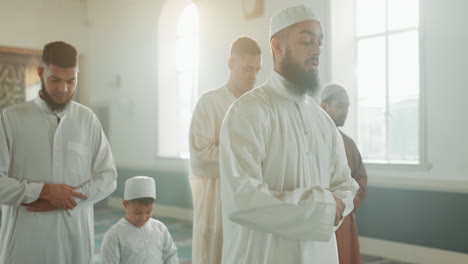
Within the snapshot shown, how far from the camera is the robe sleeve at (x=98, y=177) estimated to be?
9.28ft

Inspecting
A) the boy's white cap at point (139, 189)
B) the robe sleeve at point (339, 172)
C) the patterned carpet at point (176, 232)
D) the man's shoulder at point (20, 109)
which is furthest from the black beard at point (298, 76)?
the patterned carpet at point (176, 232)

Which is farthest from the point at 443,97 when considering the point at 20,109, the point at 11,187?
the point at 11,187

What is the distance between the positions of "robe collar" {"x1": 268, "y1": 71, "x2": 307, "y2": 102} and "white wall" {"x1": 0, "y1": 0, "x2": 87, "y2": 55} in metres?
10.5

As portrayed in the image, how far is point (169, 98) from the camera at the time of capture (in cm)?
1102

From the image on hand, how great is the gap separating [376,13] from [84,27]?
7529 millimetres

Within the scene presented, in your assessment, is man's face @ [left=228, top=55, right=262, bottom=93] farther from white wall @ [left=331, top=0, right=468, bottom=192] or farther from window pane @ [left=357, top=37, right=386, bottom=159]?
window pane @ [left=357, top=37, right=386, bottom=159]

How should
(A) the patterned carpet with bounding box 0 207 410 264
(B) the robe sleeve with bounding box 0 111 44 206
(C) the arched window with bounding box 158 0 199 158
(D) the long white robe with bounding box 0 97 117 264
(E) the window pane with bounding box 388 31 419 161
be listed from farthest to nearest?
1. (C) the arched window with bounding box 158 0 199 158
2. (E) the window pane with bounding box 388 31 419 161
3. (A) the patterned carpet with bounding box 0 207 410 264
4. (D) the long white robe with bounding box 0 97 117 264
5. (B) the robe sleeve with bounding box 0 111 44 206

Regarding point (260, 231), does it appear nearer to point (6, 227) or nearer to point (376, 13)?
point (6, 227)

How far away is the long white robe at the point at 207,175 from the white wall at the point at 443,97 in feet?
11.7

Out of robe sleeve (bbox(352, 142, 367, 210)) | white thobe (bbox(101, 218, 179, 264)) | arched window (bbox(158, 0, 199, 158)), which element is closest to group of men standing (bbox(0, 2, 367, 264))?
robe sleeve (bbox(352, 142, 367, 210))

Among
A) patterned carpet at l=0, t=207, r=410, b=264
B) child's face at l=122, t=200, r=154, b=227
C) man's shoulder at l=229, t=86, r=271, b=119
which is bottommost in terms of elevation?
patterned carpet at l=0, t=207, r=410, b=264

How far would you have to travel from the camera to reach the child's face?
3564 mm

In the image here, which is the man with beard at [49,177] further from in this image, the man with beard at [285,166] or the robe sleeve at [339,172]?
the robe sleeve at [339,172]

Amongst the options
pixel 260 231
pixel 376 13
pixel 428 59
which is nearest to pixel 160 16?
pixel 376 13
